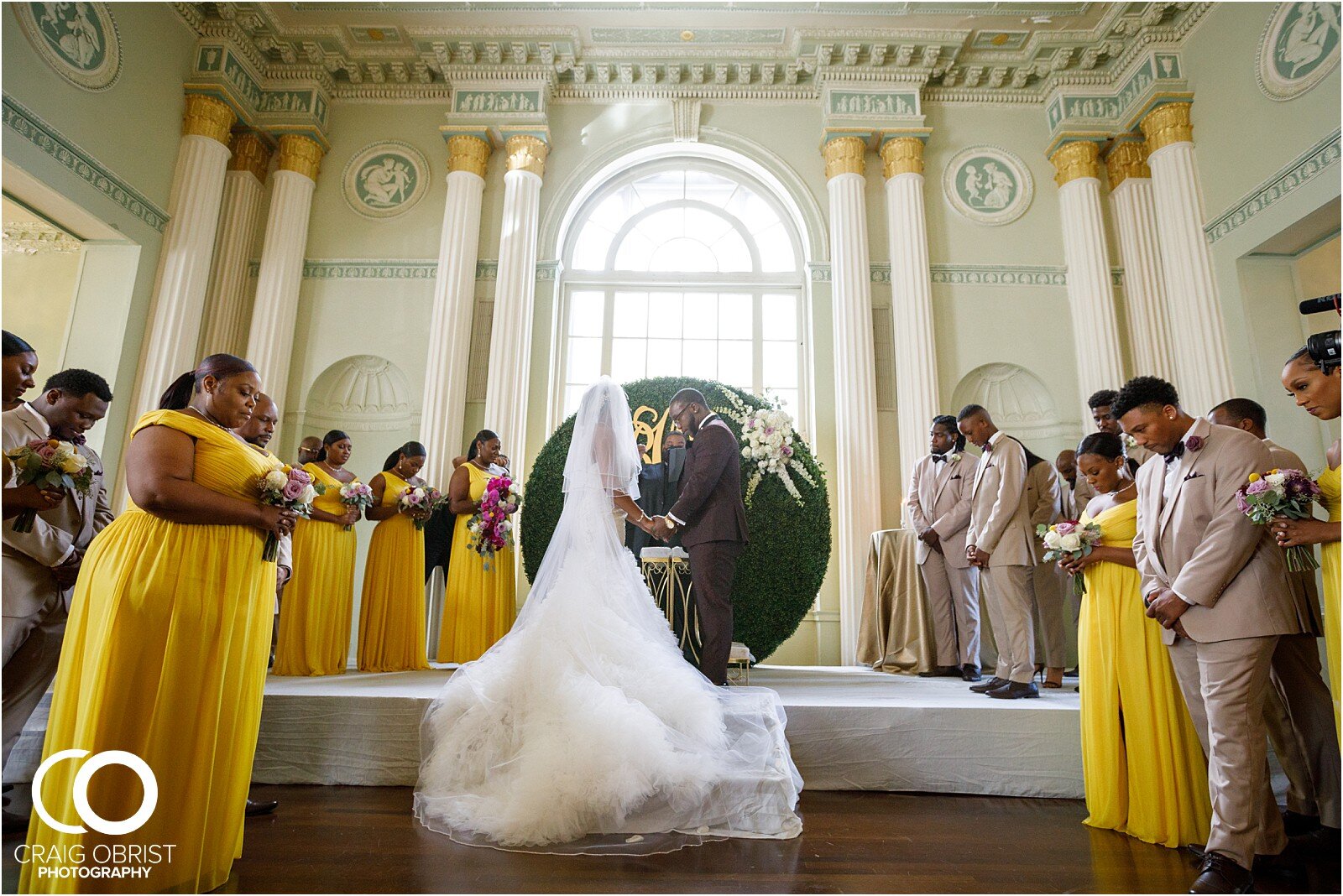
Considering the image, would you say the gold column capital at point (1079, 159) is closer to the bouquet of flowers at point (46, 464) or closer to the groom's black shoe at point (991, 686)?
the groom's black shoe at point (991, 686)

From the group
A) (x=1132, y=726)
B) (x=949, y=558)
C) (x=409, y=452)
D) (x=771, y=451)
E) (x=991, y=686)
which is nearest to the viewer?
(x=1132, y=726)

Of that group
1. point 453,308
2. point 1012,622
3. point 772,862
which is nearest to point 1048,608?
point 1012,622

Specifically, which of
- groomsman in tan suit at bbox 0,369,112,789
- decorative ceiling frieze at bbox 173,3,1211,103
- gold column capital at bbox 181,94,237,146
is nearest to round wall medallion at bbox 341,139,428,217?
decorative ceiling frieze at bbox 173,3,1211,103

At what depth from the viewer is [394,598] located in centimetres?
519

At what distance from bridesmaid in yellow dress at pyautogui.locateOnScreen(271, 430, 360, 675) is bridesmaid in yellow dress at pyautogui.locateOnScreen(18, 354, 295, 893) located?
262cm

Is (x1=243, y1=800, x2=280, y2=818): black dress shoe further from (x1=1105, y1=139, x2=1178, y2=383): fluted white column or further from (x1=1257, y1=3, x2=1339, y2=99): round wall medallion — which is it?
(x1=1257, y1=3, x2=1339, y2=99): round wall medallion

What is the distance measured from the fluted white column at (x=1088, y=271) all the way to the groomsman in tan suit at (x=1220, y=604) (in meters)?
6.11

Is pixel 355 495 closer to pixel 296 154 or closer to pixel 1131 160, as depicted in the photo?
pixel 296 154

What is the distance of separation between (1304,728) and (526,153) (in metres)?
8.58

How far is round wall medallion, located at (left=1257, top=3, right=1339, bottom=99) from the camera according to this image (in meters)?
6.37

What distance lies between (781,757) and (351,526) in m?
3.60

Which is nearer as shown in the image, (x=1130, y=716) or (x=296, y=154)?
(x=1130, y=716)

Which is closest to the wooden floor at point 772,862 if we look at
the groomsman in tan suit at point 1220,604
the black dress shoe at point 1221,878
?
the black dress shoe at point 1221,878

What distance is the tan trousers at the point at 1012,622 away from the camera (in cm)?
404
